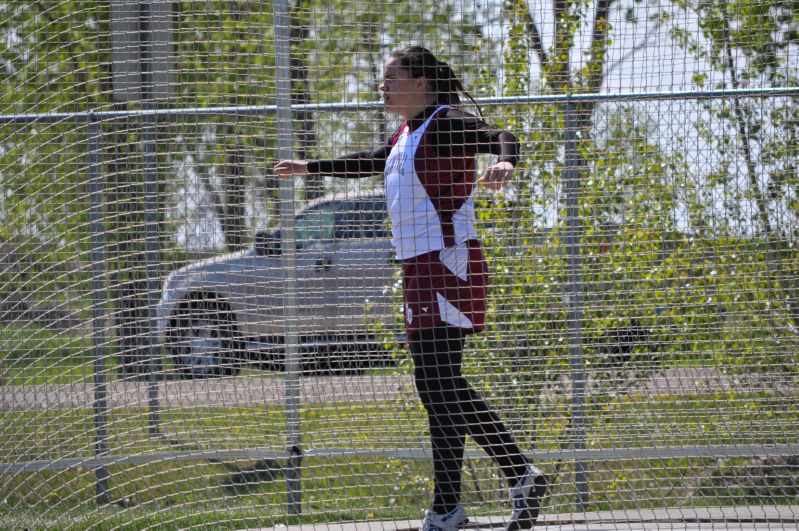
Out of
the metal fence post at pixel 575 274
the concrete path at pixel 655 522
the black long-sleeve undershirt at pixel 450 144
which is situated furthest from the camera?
the metal fence post at pixel 575 274

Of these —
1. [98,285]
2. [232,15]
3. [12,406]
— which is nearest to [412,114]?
[232,15]

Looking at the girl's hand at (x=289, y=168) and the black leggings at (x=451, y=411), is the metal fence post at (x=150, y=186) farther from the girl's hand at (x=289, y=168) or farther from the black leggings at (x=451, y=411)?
the black leggings at (x=451, y=411)

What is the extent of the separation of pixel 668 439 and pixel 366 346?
1.56 m

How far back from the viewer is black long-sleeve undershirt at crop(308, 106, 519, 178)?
331 cm

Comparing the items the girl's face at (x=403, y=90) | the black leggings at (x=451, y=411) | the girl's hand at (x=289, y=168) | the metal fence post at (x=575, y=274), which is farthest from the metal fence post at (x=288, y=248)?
the metal fence post at (x=575, y=274)

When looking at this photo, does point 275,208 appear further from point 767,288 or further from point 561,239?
point 767,288

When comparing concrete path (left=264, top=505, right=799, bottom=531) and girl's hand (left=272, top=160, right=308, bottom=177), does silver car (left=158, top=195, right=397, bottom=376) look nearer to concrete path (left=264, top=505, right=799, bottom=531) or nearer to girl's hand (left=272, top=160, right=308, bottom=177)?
girl's hand (left=272, top=160, right=308, bottom=177)

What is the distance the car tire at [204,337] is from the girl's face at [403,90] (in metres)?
1.27

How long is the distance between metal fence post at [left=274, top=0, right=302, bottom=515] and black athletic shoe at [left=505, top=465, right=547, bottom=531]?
1044 mm

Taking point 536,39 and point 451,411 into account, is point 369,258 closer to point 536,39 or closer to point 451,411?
point 451,411

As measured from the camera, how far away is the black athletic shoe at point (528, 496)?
11.8 ft

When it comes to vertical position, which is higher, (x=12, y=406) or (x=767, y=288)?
(x=767, y=288)

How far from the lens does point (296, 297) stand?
13.4 ft

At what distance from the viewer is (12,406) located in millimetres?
4176
